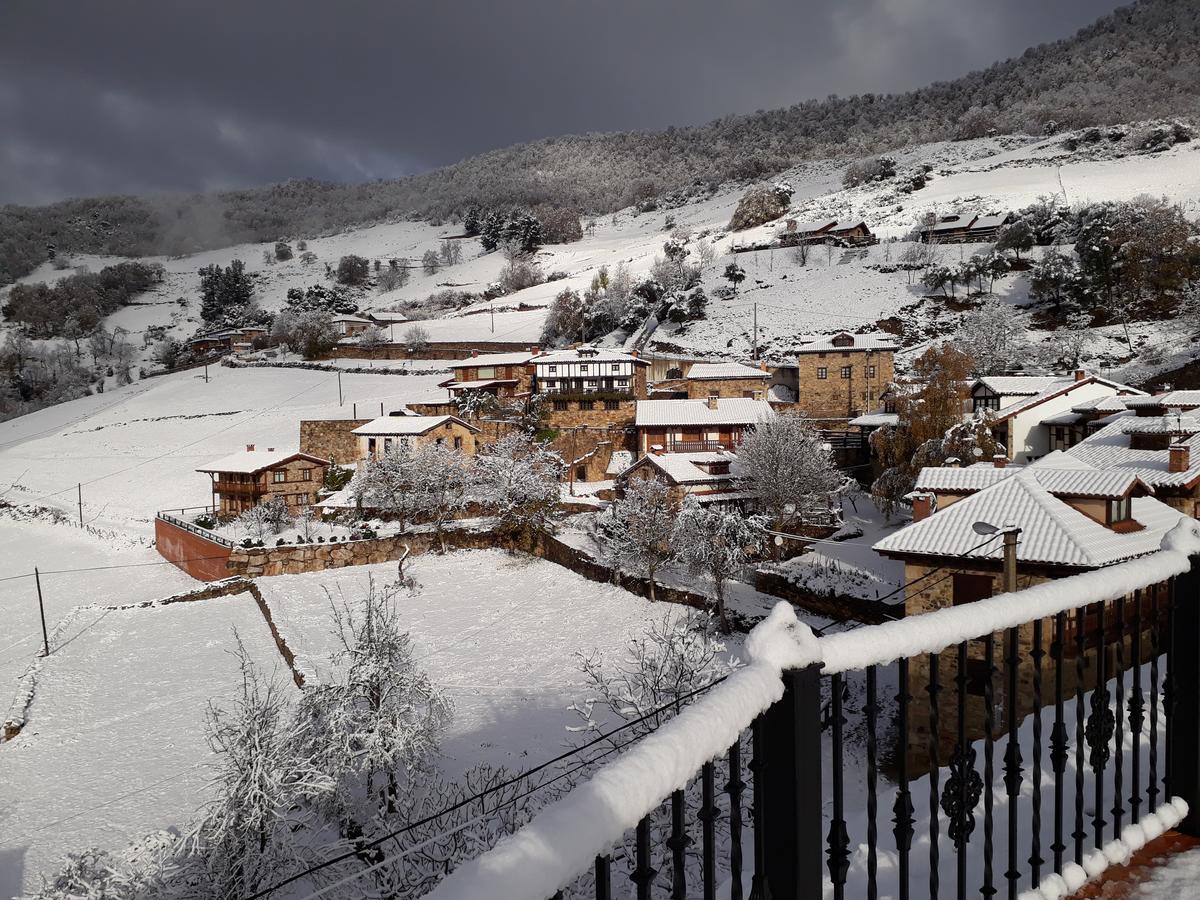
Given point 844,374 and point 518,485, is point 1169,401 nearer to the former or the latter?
point 844,374

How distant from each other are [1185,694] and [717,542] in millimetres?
20669

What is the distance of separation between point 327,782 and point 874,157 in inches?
4670

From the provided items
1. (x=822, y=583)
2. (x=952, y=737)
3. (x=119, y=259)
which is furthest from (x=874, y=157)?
(x=119, y=259)

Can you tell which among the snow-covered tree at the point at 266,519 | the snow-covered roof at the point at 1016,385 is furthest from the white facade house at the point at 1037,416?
the snow-covered tree at the point at 266,519

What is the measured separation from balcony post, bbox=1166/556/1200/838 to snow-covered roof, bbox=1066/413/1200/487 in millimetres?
16214

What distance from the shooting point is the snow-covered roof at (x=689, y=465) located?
106ft

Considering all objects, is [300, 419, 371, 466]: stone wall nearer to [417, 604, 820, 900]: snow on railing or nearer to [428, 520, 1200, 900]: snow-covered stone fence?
[428, 520, 1200, 900]: snow-covered stone fence

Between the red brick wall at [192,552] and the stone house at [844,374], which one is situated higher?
the stone house at [844,374]

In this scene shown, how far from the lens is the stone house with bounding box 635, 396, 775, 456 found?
37.6m

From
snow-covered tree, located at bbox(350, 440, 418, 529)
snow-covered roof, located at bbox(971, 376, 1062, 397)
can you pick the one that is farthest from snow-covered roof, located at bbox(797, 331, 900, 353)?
snow-covered tree, located at bbox(350, 440, 418, 529)

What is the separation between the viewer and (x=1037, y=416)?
2823cm

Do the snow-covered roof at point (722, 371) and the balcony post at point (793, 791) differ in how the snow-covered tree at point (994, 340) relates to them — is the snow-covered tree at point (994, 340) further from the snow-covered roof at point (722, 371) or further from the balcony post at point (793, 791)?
the balcony post at point (793, 791)

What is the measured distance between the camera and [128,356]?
275 feet

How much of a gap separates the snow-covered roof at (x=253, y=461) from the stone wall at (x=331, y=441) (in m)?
2.87
